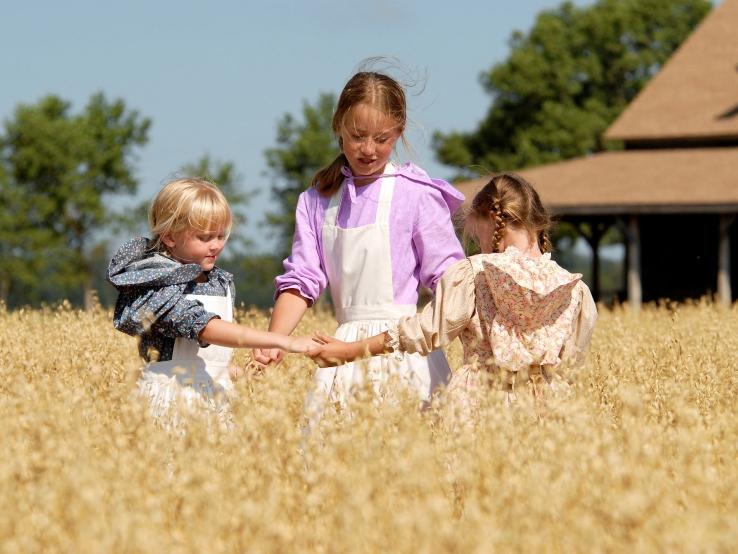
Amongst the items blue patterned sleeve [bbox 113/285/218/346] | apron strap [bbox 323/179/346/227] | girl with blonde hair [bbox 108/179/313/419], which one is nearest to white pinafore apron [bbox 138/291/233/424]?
girl with blonde hair [bbox 108/179/313/419]

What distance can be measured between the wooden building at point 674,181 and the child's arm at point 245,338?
19231 millimetres

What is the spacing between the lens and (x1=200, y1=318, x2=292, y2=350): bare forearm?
4.29m

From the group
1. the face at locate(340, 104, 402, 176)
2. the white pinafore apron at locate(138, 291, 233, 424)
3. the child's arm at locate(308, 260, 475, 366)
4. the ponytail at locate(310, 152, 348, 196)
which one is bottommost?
the white pinafore apron at locate(138, 291, 233, 424)

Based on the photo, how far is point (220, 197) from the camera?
4.62 metres

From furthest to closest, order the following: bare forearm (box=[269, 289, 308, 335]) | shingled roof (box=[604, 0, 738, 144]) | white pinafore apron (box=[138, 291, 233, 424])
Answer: shingled roof (box=[604, 0, 738, 144]), bare forearm (box=[269, 289, 308, 335]), white pinafore apron (box=[138, 291, 233, 424])

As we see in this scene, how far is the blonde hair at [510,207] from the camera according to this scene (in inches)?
A: 178

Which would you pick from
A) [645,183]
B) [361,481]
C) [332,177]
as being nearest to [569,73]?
[645,183]

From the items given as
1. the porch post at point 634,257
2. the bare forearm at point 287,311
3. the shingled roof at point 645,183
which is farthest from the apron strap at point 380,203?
the porch post at point 634,257

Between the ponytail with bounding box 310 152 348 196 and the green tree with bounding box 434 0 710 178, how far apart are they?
37.3 metres

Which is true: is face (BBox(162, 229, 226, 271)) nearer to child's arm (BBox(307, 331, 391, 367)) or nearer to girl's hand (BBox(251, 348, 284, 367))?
girl's hand (BBox(251, 348, 284, 367))

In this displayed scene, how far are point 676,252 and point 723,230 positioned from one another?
3.50m

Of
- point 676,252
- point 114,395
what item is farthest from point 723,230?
point 114,395

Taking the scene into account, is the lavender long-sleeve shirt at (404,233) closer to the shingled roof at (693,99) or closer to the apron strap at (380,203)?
the apron strap at (380,203)

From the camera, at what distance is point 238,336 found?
4.32m
